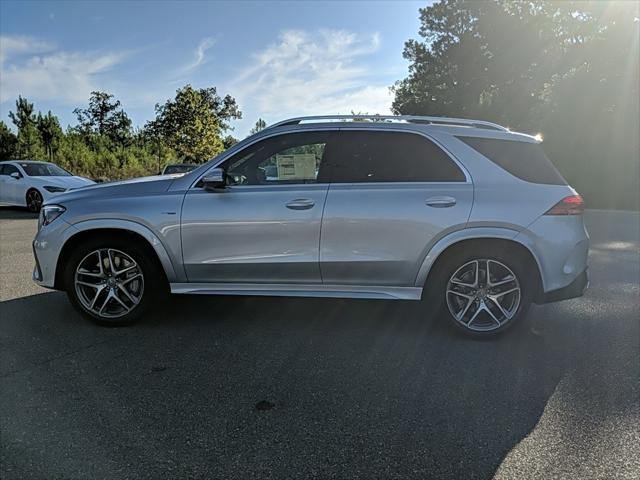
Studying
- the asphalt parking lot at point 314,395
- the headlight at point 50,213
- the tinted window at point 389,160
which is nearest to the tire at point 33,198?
the asphalt parking lot at point 314,395

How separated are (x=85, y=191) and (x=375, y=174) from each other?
8.53ft

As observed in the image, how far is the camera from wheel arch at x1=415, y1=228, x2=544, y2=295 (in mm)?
4113

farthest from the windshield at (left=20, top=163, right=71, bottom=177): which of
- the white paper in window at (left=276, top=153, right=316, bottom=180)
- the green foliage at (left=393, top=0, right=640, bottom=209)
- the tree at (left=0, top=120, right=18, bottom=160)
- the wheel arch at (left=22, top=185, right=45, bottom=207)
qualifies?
the green foliage at (left=393, top=0, right=640, bottom=209)

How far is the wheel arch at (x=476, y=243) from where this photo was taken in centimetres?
411

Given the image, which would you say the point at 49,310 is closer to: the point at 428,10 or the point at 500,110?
the point at 500,110

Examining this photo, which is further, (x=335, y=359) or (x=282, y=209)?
(x=282, y=209)

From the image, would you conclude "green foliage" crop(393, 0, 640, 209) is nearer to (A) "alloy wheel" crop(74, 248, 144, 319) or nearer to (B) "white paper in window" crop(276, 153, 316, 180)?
(B) "white paper in window" crop(276, 153, 316, 180)

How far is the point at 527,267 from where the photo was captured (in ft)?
13.7

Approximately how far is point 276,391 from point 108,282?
204cm

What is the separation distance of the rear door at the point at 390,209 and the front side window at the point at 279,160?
203 mm

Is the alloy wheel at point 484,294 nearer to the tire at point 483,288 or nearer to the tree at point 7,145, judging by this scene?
the tire at point 483,288

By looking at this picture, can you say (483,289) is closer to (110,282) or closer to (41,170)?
(110,282)

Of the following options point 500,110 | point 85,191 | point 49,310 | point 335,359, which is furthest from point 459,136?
point 500,110

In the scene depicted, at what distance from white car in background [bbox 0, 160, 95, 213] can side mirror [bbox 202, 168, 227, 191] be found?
1113 cm
